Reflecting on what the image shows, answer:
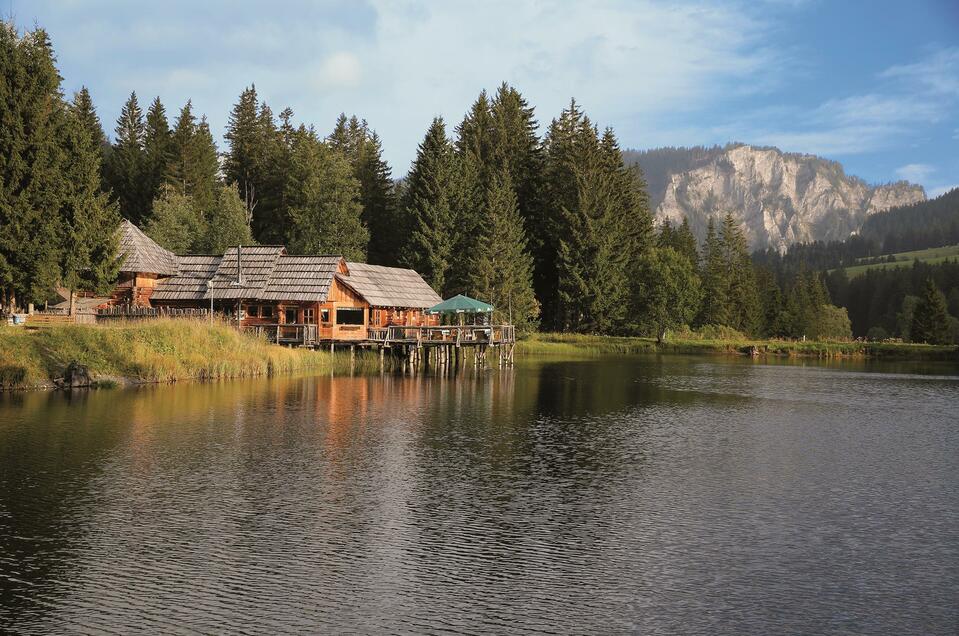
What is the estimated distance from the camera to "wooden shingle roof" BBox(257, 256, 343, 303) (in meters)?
52.3

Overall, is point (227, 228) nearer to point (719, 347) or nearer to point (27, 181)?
point (27, 181)

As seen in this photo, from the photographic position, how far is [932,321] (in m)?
86.9

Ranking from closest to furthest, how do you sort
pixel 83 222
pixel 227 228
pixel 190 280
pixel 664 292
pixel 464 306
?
pixel 83 222
pixel 464 306
pixel 190 280
pixel 227 228
pixel 664 292

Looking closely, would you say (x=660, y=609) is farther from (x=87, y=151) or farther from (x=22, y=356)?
(x=87, y=151)

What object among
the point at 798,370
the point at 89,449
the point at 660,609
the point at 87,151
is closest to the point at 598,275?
the point at 798,370

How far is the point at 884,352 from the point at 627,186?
103 ft

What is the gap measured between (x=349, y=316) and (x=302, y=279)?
155 inches

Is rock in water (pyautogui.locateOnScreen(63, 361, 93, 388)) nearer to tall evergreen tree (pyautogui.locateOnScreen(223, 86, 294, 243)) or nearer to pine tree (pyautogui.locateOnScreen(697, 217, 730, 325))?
tall evergreen tree (pyautogui.locateOnScreen(223, 86, 294, 243))

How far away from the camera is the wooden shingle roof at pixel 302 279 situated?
172ft

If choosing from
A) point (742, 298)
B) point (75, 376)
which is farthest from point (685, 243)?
point (75, 376)

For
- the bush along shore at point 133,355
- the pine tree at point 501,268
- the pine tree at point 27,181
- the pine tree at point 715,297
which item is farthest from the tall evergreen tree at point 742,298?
the pine tree at point 27,181

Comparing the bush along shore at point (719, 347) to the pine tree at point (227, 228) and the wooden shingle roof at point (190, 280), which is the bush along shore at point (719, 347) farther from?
the wooden shingle roof at point (190, 280)

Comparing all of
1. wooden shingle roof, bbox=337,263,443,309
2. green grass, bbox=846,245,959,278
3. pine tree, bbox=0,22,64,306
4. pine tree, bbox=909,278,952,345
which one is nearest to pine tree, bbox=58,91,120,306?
pine tree, bbox=0,22,64,306

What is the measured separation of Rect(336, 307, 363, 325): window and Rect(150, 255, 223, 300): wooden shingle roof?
8.73 metres
